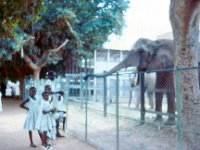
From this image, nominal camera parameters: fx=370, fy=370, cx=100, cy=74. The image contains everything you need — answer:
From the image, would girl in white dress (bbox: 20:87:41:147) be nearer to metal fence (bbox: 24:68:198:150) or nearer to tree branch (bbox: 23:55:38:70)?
metal fence (bbox: 24:68:198:150)

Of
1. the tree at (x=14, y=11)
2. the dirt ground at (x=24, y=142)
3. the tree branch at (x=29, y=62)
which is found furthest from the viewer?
the tree branch at (x=29, y=62)

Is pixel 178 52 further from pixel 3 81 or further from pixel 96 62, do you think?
pixel 3 81

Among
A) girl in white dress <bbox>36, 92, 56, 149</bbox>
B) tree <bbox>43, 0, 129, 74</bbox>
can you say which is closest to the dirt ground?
girl in white dress <bbox>36, 92, 56, 149</bbox>

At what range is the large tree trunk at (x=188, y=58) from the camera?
21.4 feet

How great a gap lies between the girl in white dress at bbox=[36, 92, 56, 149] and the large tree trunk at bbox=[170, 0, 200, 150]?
3.58 metres

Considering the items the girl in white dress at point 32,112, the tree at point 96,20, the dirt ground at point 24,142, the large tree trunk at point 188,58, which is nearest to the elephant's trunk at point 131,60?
the dirt ground at point 24,142

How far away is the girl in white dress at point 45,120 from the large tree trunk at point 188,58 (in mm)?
3578

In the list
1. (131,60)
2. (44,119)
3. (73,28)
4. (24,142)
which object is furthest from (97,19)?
(44,119)

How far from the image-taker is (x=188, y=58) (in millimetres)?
6629

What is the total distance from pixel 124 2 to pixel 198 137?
20.1 metres

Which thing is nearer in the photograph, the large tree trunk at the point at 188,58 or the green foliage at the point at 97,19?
the large tree trunk at the point at 188,58

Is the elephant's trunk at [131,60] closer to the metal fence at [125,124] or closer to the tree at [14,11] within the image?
the metal fence at [125,124]

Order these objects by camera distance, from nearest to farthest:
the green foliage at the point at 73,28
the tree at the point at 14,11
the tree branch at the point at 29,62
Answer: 1. the tree at the point at 14,11
2. the green foliage at the point at 73,28
3. the tree branch at the point at 29,62

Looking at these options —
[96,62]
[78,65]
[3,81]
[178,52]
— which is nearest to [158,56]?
[178,52]
